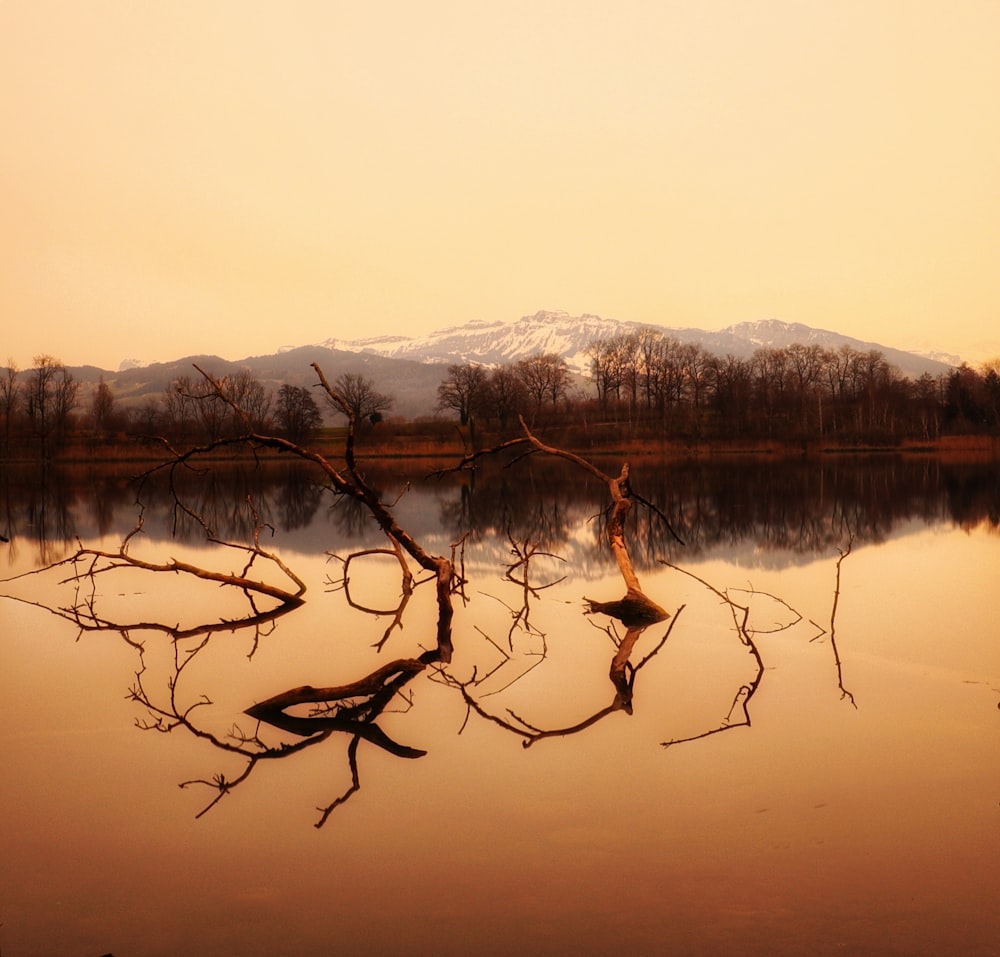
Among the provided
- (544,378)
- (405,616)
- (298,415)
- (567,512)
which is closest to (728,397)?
(544,378)

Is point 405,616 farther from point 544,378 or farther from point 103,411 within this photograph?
point 544,378

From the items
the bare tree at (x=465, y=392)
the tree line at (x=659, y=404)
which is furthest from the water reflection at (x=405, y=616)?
the bare tree at (x=465, y=392)

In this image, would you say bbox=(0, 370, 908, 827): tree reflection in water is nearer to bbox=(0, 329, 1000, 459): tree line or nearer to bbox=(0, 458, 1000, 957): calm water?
bbox=(0, 458, 1000, 957): calm water

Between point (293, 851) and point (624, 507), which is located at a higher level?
point (624, 507)

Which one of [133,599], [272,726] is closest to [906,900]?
[272,726]

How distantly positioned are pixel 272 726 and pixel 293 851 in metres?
2.37

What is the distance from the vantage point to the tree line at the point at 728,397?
290ft

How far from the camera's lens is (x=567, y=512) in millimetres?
27781

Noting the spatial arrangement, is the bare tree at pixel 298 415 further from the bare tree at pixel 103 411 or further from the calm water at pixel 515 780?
the calm water at pixel 515 780

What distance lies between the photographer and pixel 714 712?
290 inches

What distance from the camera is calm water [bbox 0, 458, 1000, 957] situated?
4145mm

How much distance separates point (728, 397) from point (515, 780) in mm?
89962

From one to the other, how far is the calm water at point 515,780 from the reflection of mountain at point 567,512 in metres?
2.39

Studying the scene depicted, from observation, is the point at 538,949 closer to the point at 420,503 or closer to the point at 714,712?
the point at 714,712
